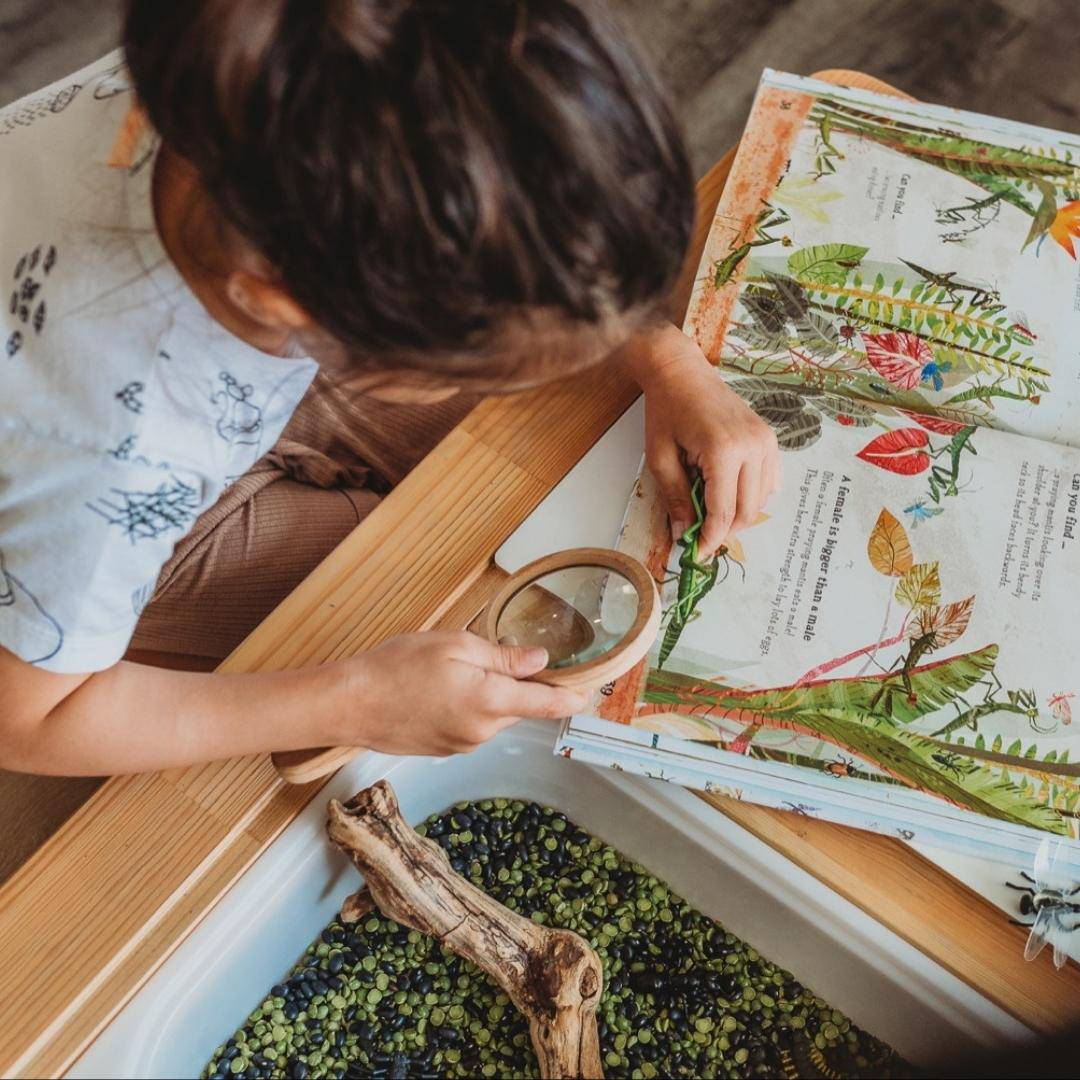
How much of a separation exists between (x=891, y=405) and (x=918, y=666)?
207 millimetres

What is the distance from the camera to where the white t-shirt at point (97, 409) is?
597 mm

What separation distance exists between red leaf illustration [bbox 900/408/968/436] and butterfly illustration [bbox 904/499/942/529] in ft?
0.21

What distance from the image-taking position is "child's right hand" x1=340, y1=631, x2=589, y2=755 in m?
0.68

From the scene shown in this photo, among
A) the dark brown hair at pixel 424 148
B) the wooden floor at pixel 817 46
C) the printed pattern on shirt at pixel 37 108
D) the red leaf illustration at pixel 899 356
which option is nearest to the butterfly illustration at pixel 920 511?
the red leaf illustration at pixel 899 356

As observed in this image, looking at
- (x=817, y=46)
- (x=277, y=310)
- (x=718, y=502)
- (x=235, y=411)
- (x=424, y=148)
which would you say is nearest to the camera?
(x=424, y=148)

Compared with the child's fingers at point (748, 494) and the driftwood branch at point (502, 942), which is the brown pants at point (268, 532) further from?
the child's fingers at point (748, 494)

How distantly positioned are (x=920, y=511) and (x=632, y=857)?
0.35 m

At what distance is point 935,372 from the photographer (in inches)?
33.2

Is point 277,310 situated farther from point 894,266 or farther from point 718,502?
point 894,266

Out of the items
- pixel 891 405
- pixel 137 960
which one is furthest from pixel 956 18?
pixel 137 960

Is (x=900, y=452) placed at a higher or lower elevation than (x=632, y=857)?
higher

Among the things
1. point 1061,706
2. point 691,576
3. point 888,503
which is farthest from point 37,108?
point 1061,706

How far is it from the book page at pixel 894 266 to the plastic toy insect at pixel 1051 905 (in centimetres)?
31

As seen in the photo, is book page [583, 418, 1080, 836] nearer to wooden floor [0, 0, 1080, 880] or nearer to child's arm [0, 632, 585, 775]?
child's arm [0, 632, 585, 775]
